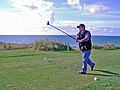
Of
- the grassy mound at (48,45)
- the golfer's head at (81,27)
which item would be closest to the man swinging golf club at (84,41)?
the golfer's head at (81,27)

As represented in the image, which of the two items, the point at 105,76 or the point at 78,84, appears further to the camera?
the point at 105,76

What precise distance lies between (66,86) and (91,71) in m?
4.45

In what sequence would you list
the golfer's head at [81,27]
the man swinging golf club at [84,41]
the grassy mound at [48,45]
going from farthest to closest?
the grassy mound at [48,45] → the man swinging golf club at [84,41] → the golfer's head at [81,27]

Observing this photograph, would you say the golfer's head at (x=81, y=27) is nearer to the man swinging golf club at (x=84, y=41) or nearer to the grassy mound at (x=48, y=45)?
the man swinging golf club at (x=84, y=41)

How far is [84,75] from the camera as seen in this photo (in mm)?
14836

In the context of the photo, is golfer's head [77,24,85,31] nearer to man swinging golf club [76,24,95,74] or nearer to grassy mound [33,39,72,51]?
man swinging golf club [76,24,95,74]

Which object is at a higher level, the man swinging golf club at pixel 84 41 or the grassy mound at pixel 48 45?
the man swinging golf club at pixel 84 41

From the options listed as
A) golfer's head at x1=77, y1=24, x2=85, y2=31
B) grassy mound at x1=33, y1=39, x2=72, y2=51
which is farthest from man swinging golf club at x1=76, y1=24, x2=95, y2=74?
grassy mound at x1=33, y1=39, x2=72, y2=51

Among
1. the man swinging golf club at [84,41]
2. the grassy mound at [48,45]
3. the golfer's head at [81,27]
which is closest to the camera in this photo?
the golfer's head at [81,27]

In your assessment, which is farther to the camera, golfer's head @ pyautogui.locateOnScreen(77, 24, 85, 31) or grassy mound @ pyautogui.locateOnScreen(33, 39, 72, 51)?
grassy mound @ pyautogui.locateOnScreen(33, 39, 72, 51)

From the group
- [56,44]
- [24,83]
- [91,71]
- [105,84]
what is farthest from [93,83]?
[56,44]

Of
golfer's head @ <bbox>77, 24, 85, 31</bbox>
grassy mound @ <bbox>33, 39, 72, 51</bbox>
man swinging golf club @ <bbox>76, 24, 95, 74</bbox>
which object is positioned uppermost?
golfer's head @ <bbox>77, 24, 85, 31</bbox>

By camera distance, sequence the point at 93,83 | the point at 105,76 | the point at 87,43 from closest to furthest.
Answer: the point at 93,83, the point at 105,76, the point at 87,43

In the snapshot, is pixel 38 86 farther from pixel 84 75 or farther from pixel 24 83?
pixel 84 75
